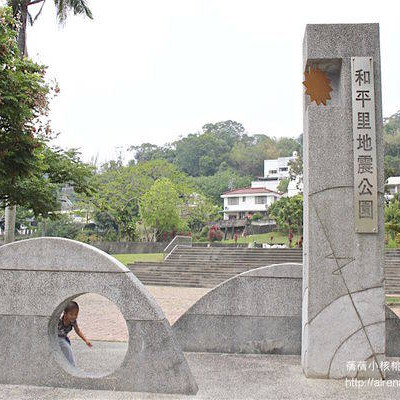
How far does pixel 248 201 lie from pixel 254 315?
53996 millimetres

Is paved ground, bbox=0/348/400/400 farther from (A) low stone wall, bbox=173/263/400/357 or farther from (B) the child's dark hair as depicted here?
(B) the child's dark hair

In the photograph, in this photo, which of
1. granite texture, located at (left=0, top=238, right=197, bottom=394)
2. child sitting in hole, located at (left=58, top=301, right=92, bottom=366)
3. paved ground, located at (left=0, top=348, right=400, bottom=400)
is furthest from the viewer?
child sitting in hole, located at (left=58, top=301, right=92, bottom=366)

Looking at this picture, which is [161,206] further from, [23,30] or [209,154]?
[209,154]

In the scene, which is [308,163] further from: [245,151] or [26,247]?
[245,151]

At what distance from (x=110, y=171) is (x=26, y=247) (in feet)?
116

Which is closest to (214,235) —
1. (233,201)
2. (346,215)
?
(233,201)

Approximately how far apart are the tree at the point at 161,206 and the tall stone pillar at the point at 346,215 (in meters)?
31.4

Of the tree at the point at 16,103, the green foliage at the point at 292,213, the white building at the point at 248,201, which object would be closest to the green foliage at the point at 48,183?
the tree at the point at 16,103

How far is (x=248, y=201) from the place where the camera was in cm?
6038

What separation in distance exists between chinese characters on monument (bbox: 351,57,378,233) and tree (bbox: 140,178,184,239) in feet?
104

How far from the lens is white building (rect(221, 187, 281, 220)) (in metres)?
59.8

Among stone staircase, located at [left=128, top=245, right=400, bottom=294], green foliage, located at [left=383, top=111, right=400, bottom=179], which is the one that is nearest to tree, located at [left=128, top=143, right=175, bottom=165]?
green foliage, located at [left=383, top=111, right=400, bottom=179]

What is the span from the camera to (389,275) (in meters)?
20.0

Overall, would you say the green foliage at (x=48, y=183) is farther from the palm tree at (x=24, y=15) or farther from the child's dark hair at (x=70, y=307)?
the child's dark hair at (x=70, y=307)
